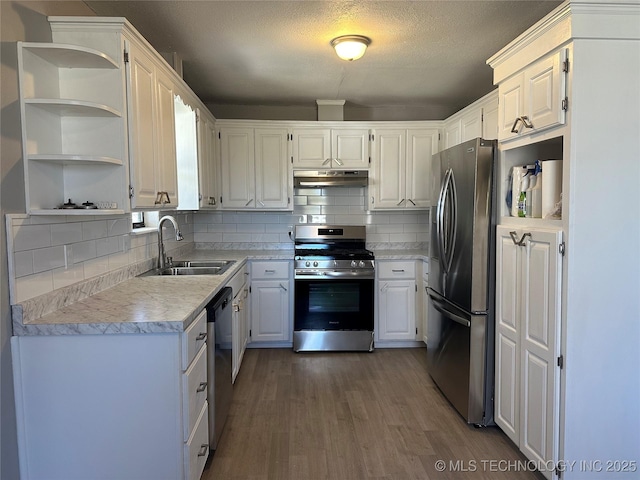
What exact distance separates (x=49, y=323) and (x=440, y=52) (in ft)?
9.46

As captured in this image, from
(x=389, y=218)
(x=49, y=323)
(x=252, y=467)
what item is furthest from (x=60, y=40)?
(x=389, y=218)

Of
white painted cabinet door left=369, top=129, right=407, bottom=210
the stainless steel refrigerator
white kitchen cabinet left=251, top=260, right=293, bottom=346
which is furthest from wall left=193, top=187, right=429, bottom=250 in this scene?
the stainless steel refrigerator

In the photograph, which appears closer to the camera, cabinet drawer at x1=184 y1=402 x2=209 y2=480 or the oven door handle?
cabinet drawer at x1=184 y1=402 x2=209 y2=480

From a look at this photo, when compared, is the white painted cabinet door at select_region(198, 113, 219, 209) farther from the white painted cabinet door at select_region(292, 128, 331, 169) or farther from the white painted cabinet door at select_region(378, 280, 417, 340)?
the white painted cabinet door at select_region(378, 280, 417, 340)

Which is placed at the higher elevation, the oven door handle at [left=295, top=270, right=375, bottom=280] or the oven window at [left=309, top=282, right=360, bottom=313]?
the oven door handle at [left=295, top=270, right=375, bottom=280]

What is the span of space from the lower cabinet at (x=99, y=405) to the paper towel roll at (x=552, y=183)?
1.81 meters

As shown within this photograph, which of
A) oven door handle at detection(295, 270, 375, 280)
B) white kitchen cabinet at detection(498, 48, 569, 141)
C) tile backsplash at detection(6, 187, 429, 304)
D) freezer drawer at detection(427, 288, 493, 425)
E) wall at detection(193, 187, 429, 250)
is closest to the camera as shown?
tile backsplash at detection(6, 187, 429, 304)

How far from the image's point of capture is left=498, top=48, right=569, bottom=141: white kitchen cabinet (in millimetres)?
1843

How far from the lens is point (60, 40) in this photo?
1.89 meters

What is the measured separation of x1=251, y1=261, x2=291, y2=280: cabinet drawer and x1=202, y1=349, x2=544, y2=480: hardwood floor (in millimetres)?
824

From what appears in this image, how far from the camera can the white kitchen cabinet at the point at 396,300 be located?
399 centimetres

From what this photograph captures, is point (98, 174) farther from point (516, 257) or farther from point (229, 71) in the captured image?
point (516, 257)

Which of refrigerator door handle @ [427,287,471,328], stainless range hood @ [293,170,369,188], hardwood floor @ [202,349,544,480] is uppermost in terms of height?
stainless range hood @ [293,170,369,188]

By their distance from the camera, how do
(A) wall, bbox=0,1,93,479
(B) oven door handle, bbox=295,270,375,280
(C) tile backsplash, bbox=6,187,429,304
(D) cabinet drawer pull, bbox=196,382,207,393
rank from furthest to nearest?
(B) oven door handle, bbox=295,270,375,280, (D) cabinet drawer pull, bbox=196,382,207,393, (C) tile backsplash, bbox=6,187,429,304, (A) wall, bbox=0,1,93,479
